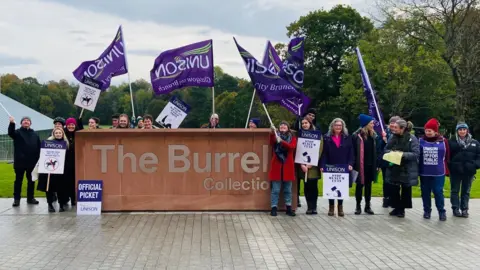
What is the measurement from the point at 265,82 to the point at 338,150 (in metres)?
2.06

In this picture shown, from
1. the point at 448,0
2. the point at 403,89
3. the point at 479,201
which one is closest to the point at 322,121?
the point at 403,89

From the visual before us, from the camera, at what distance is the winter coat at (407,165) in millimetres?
9875

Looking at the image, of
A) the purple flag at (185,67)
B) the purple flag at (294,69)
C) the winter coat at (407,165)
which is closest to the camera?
the winter coat at (407,165)

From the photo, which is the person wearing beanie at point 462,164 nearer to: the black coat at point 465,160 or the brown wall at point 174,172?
the black coat at point 465,160

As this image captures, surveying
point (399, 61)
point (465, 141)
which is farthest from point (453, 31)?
point (465, 141)

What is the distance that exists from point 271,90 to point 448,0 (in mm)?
29228

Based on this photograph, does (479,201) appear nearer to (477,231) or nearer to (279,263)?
(477,231)

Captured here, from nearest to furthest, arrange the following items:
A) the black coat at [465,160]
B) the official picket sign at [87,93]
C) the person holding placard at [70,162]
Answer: the black coat at [465,160], the person holding placard at [70,162], the official picket sign at [87,93]

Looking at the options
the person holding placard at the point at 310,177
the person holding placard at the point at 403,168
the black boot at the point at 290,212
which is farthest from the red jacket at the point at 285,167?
the person holding placard at the point at 403,168

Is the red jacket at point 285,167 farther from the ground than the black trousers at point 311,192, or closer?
farther from the ground

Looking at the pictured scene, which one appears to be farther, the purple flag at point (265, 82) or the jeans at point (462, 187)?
the purple flag at point (265, 82)

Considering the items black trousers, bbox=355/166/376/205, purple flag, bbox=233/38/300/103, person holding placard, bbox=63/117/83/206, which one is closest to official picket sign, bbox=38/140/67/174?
person holding placard, bbox=63/117/83/206

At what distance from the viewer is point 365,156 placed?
1055cm

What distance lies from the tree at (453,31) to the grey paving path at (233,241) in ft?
91.7
